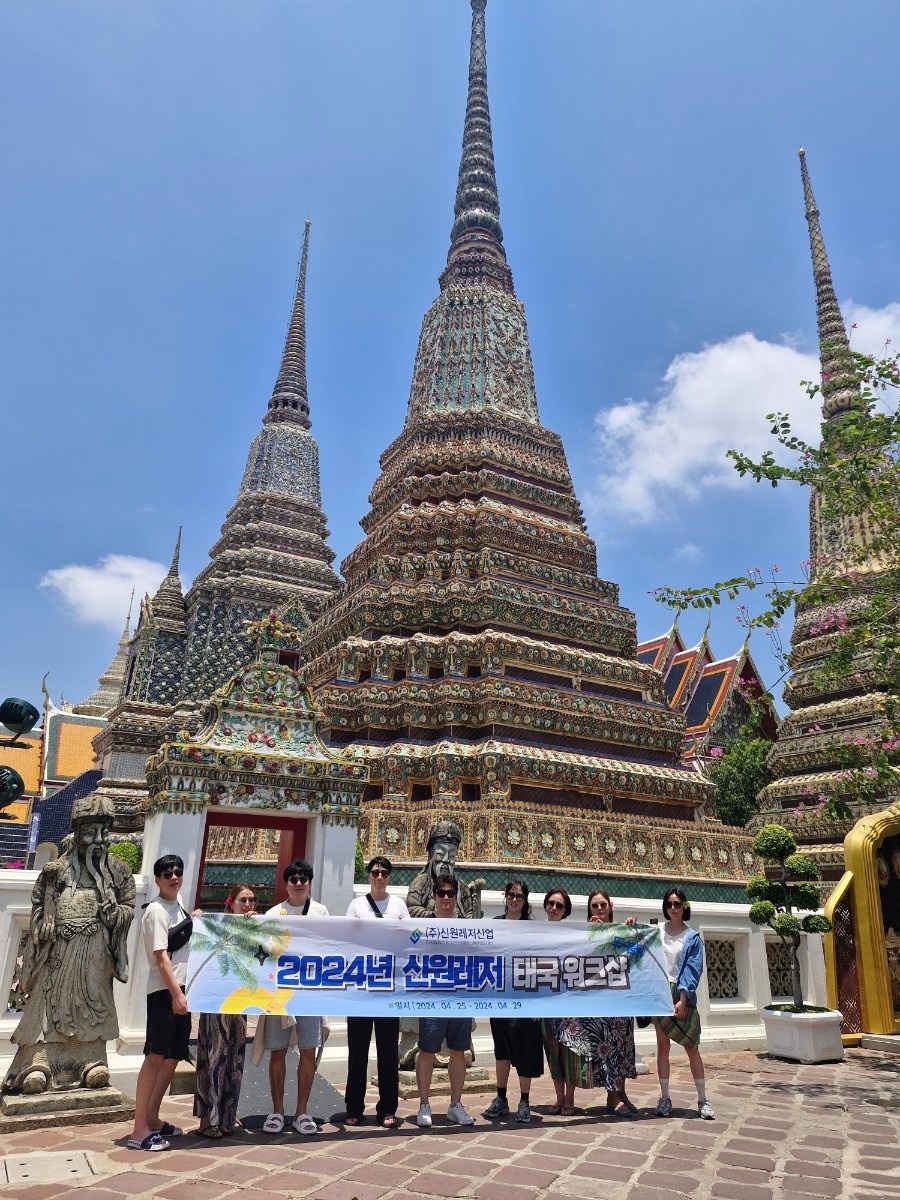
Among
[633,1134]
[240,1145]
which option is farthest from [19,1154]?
[633,1134]

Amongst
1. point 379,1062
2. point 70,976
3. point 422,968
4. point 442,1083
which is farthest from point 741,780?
point 70,976

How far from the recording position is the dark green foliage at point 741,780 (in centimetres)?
2872

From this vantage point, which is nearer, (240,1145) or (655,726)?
(240,1145)

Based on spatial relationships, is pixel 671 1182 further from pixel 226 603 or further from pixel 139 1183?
pixel 226 603

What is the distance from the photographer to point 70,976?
5570 mm

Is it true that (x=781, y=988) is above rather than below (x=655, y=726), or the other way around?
below

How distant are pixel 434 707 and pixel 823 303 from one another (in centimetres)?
2333

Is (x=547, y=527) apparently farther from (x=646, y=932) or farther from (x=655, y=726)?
(x=646, y=932)

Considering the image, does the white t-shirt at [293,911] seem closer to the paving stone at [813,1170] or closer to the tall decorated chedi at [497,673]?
the paving stone at [813,1170]

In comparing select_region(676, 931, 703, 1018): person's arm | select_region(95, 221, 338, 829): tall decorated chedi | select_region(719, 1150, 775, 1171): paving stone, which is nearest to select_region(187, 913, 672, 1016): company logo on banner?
select_region(676, 931, 703, 1018): person's arm

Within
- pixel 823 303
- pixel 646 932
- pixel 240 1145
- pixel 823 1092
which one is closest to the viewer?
pixel 240 1145

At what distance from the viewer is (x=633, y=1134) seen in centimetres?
570

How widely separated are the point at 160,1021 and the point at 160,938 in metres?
0.47

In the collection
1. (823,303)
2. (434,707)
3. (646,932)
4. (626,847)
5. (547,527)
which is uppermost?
(823,303)
